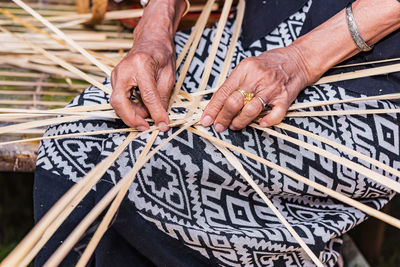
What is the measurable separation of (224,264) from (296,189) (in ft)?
0.69

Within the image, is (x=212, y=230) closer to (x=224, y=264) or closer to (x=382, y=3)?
(x=224, y=264)

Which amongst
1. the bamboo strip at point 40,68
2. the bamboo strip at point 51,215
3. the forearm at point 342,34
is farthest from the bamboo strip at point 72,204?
the bamboo strip at point 40,68

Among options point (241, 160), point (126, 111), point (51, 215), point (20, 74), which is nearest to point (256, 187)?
point (241, 160)

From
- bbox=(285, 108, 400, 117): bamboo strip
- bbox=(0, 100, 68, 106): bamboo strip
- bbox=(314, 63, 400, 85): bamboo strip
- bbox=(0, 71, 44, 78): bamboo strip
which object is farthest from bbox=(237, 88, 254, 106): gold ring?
bbox=(0, 71, 44, 78): bamboo strip

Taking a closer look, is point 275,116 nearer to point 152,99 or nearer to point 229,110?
point 229,110

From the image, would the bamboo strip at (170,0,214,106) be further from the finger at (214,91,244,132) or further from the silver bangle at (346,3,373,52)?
the silver bangle at (346,3,373,52)

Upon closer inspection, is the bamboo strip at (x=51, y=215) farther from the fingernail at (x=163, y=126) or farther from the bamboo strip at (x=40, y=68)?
the bamboo strip at (x=40, y=68)

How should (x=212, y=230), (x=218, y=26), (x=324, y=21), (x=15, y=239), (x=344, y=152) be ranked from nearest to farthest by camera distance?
(x=212, y=230), (x=344, y=152), (x=324, y=21), (x=218, y=26), (x=15, y=239)

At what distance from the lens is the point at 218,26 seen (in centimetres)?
128

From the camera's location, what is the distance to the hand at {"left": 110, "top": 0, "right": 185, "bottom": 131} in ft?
3.23

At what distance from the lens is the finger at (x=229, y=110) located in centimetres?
97

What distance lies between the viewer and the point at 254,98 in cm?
99

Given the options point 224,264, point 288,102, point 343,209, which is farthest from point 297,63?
point 224,264

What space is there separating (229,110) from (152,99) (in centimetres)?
15
